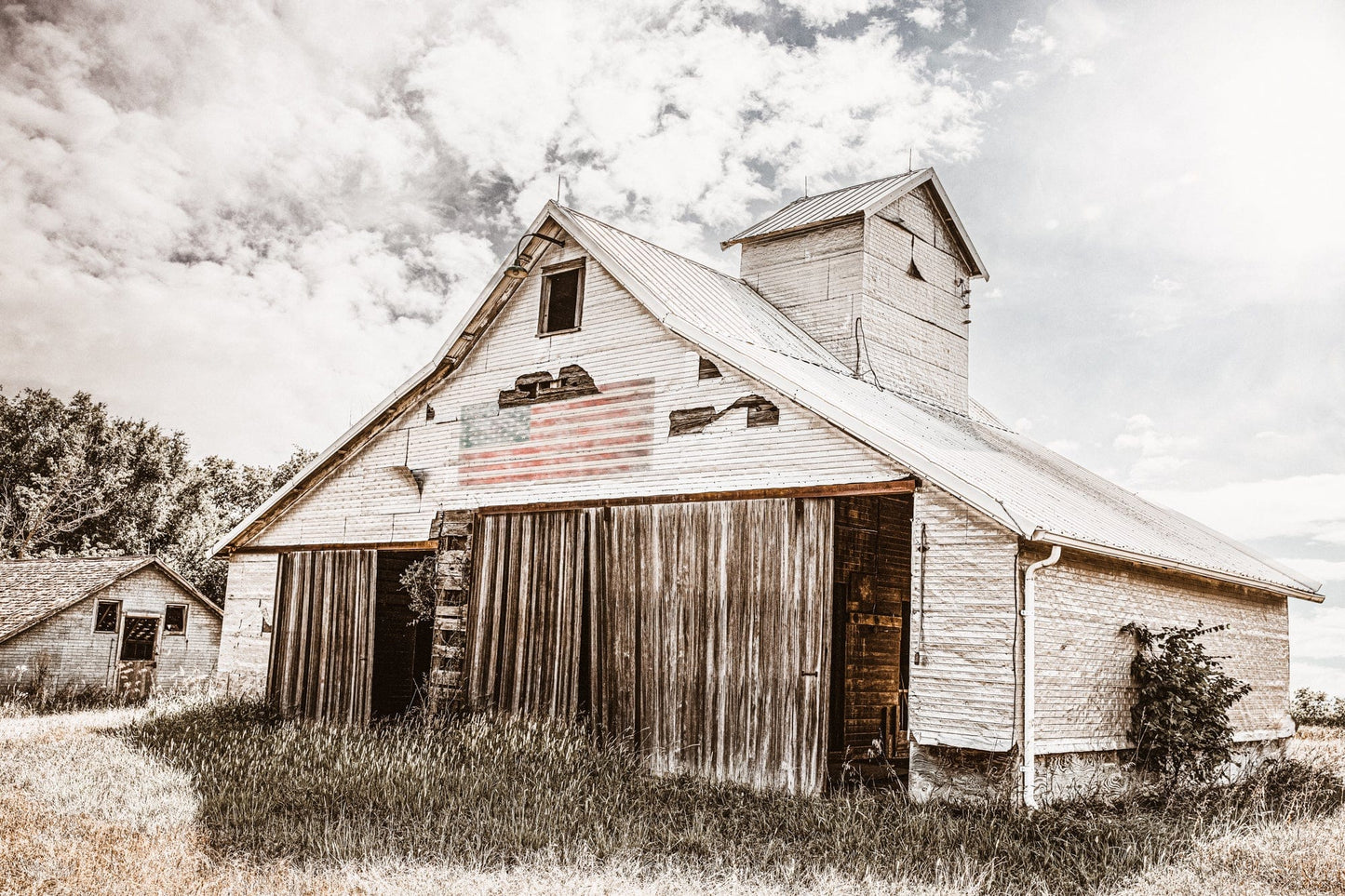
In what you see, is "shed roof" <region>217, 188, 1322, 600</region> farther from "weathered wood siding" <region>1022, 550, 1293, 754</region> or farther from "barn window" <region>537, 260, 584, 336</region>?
"barn window" <region>537, 260, 584, 336</region>

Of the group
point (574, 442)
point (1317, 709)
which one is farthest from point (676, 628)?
point (1317, 709)

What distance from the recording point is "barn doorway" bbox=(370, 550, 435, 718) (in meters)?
15.4

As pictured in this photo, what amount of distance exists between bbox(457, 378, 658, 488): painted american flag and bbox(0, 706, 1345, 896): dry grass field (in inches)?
144

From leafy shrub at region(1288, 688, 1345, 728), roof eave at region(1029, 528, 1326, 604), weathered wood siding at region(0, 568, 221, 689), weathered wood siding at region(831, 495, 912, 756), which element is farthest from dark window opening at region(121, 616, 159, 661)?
leafy shrub at region(1288, 688, 1345, 728)

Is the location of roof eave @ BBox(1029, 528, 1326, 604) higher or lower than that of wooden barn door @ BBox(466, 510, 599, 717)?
higher

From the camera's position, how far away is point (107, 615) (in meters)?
26.6

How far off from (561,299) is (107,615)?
18.3 meters

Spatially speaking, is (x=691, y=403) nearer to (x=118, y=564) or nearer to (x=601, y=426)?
(x=601, y=426)

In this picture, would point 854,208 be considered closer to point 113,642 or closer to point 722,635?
point 722,635

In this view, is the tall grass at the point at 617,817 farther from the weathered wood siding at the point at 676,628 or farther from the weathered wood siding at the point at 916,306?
the weathered wood siding at the point at 916,306

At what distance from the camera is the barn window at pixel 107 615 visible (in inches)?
1039

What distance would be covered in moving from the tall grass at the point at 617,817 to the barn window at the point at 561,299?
16.4 feet

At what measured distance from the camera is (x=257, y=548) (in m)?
17.1

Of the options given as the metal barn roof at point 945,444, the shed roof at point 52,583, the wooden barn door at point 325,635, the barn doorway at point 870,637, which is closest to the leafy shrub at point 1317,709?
the metal barn roof at point 945,444
